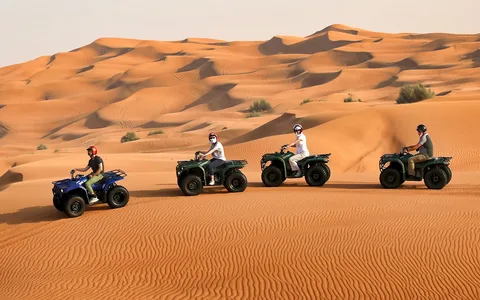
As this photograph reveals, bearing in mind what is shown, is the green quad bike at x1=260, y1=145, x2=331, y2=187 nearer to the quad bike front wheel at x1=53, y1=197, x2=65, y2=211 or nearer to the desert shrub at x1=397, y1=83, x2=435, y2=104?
the quad bike front wheel at x1=53, y1=197, x2=65, y2=211

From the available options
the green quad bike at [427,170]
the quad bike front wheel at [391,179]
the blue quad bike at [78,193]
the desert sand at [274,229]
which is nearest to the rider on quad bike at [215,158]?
the desert sand at [274,229]

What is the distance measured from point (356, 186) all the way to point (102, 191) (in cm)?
656

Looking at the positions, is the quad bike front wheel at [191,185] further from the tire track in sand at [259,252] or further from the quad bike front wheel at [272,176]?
the quad bike front wheel at [272,176]

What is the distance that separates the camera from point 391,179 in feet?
50.7

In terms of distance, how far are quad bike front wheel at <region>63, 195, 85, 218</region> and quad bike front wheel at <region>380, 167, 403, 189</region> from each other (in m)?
7.03

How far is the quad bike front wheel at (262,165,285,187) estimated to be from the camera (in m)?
15.6

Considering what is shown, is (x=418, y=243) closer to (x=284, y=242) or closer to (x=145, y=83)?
(x=284, y=242)

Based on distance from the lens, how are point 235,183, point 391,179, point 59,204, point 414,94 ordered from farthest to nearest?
point 414,94 → point 391,179 → point 235,183 → point 59,204

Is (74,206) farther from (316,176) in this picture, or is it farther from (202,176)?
(316,176)

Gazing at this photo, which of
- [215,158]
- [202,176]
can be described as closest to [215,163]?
[215,158]

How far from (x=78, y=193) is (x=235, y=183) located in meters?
3.76

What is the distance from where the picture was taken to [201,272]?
9102 mm

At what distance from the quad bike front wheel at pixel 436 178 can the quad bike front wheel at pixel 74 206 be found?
25.4 feet

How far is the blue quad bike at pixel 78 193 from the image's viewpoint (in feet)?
40.7
